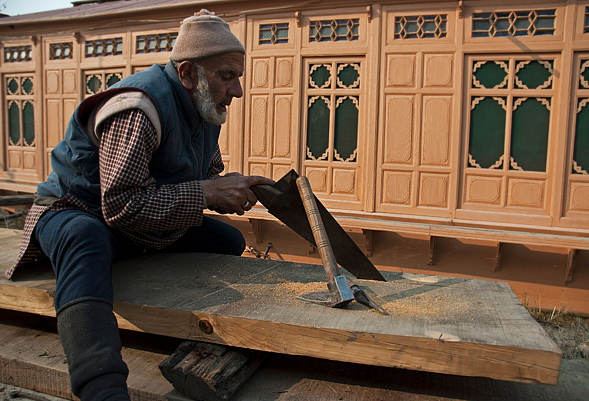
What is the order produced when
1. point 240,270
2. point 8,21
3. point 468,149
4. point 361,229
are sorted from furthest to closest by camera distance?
point 8,21, point 361,229, point 468,149, point 240,270

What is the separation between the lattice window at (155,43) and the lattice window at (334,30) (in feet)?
6.67

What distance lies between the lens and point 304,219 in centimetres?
250

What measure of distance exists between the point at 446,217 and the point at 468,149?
2.65 ft

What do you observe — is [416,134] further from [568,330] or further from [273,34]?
[568,330]

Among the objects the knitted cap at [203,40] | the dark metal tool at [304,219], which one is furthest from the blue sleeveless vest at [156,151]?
the dark metal tool at [304,219]

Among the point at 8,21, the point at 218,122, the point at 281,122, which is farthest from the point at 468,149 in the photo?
the point at 8,21

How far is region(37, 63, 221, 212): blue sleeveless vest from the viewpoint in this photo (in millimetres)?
2219

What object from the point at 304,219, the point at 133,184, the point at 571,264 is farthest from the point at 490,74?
the point at 133,184

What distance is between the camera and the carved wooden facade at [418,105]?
16.8 ft

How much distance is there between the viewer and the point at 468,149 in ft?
18.0

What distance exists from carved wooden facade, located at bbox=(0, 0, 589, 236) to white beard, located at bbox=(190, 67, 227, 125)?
357cm

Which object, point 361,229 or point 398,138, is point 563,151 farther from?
point 361,229

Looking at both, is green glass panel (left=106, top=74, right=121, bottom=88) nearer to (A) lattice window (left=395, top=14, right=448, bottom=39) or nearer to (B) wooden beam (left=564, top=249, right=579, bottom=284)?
(A) lattice window (left=395, top=14, right=448, bottom=39)

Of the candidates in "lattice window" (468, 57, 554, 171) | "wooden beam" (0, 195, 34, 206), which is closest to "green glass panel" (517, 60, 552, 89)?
"lattice window" (468, 57, 554, 171)
